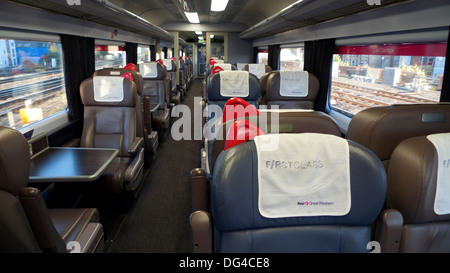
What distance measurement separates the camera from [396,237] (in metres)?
1.25

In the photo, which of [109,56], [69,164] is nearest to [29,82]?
[69,164]

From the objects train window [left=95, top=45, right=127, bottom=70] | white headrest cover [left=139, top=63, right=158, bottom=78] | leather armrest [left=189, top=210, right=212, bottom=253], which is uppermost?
train window [left=95, top=45, right=127, bottom=70]

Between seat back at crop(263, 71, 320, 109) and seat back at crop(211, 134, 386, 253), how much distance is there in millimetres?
3292

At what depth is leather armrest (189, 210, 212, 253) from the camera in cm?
122

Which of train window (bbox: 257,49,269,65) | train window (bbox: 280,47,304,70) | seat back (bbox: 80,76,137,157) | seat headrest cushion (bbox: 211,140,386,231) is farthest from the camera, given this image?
train window (bbox: 257,49,269,65)

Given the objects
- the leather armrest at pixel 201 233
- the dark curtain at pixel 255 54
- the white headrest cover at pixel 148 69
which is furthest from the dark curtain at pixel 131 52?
the leather armrest at pixel 201 233

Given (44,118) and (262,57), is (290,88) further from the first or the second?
(262,57)

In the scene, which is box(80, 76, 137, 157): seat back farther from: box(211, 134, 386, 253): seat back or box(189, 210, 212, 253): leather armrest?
box(211, 134, 386, 253): seat back

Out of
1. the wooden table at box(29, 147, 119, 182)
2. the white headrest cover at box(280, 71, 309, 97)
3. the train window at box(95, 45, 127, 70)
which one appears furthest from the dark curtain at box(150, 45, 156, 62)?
the wooden table at box(29, 147, 119, 182)

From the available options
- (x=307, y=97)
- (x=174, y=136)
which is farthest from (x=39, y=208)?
(x=174, y=136)

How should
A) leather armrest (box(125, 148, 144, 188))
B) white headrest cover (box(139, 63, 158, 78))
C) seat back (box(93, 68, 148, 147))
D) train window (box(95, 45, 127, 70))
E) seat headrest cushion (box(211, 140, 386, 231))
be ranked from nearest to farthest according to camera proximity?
1. seat headrest cushion (box(211, 140, 386, 231))
2. leather armrest (box(125, 148, 144, 188))
3. seat back (box(93, 68, 148, 147))
4. train window (box(95, 45, 127, 70))
5. white headrest cover (box(139, 63, 158, 78))

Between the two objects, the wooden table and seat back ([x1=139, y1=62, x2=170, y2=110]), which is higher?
seat back ([x1=139, y1=62, x2=170, y2=110])

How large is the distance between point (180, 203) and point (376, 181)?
9.40ft
